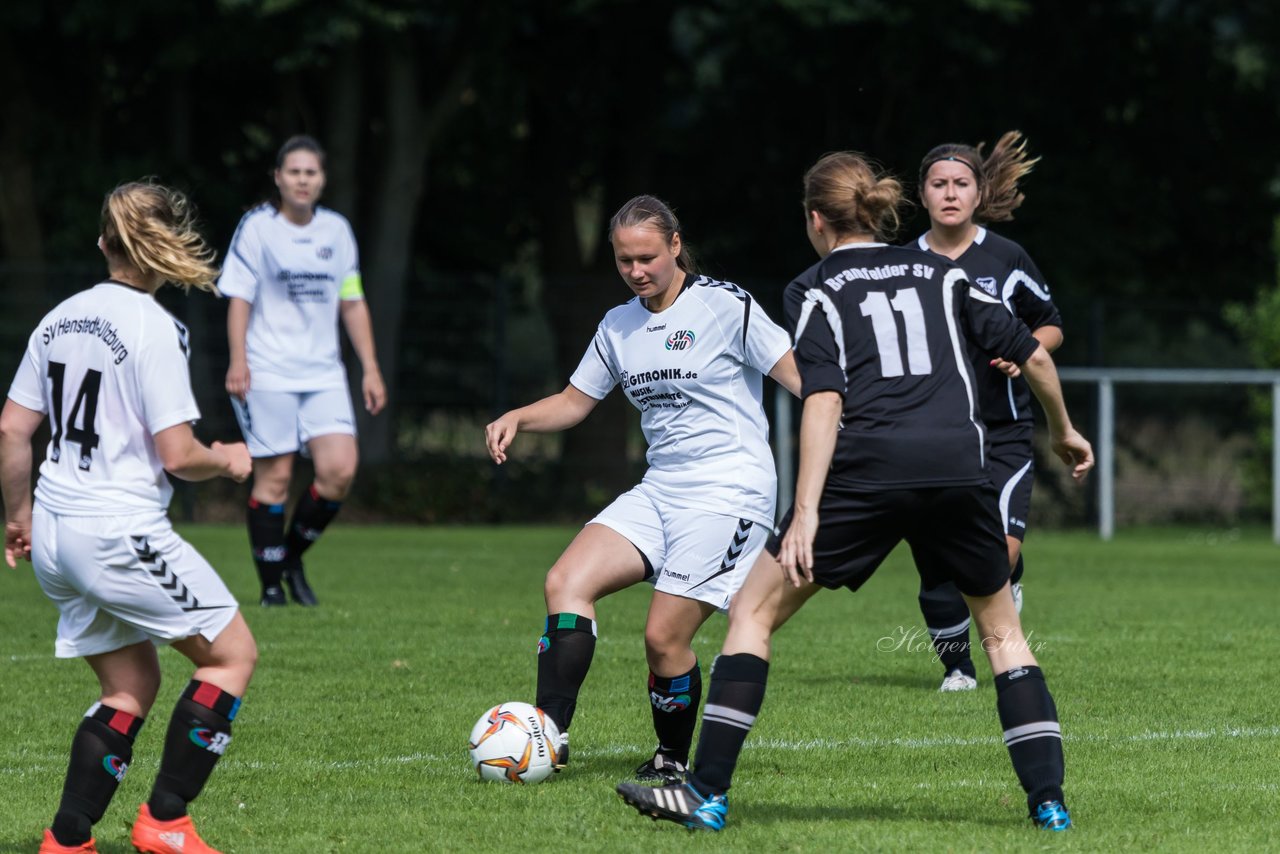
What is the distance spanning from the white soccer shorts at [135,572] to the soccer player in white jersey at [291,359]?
17.2 feet

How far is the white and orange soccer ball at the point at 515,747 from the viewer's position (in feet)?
18.5

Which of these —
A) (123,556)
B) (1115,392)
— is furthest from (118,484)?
(1115,392)

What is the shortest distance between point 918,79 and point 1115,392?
489cm

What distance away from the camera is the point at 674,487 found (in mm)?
5891

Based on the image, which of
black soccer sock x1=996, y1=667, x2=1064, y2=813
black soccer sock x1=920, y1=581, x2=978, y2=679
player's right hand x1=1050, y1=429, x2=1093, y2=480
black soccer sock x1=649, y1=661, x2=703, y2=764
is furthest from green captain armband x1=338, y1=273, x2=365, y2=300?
black soccer sock x1=996, y1=667, x2=1064, y2=813

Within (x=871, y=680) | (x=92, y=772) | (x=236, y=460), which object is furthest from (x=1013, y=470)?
(x=92, y=772)

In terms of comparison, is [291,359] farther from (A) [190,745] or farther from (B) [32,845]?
(A) [190,745]

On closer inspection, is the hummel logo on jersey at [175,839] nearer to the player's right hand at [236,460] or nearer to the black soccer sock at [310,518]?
the player's right hand at [236,460]

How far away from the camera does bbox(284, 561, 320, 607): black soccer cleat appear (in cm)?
1032

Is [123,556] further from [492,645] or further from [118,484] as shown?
[492,645]

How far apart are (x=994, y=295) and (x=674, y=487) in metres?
1.87

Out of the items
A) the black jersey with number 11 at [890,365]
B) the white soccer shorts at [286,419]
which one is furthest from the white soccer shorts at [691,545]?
the white soccer shorts at [286,419]

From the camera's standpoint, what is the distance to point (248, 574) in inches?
491

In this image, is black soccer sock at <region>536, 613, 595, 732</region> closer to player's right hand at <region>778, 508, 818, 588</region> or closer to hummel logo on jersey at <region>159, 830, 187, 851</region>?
player's right hand at <region>778, 508, 818, 588</region>
